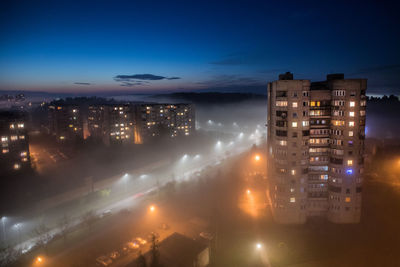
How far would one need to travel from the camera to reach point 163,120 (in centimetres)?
8500

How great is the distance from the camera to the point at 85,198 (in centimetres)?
4419

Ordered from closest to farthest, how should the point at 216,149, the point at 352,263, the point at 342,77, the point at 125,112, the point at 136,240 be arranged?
1. the point at 352,263
2. the point at 136,240
3. the point at 342,77
4. the point at 125,112
5. the point at 216,149

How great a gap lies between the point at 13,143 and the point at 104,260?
114ft

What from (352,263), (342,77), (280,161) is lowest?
(352,263)

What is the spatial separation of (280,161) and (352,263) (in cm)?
1446

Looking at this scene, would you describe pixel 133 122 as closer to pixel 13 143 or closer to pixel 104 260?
pixel 13 143

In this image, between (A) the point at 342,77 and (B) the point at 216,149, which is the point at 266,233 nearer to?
(A) the point at 342,77

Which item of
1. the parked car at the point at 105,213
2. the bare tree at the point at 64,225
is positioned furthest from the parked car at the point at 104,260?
the parked car at the point at 105,213

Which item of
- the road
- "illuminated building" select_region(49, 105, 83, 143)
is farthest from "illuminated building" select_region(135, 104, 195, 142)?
"illuminated building" select_region(49, 105, 83, 143)

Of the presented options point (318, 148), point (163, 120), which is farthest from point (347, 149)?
point (163, 120)

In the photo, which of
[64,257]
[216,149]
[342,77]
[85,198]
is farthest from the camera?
[216,149]

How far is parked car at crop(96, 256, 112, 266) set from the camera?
28062 millimetres

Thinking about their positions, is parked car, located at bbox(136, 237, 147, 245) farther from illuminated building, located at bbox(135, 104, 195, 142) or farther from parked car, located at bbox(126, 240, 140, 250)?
illuminated building, located at bbox(135, 104, 195, 142)

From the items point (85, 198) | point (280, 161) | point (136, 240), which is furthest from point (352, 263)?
point (85, 198)
